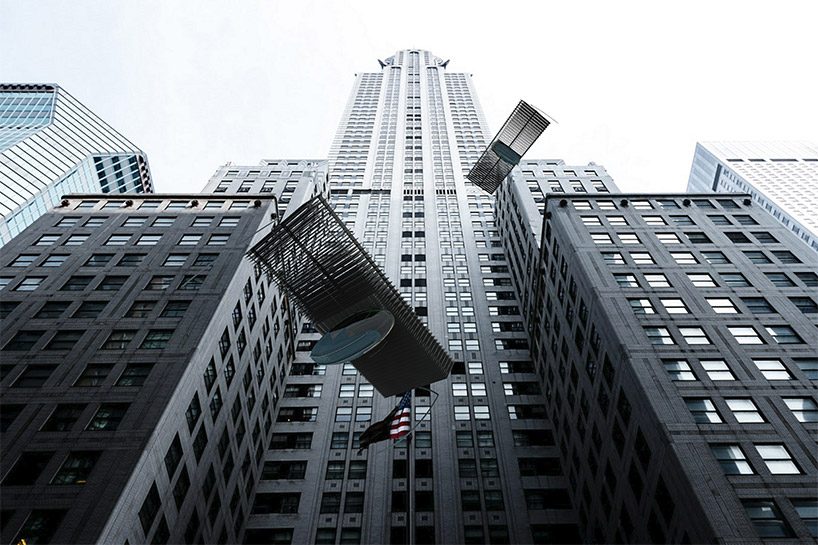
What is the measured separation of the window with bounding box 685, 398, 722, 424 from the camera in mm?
31034

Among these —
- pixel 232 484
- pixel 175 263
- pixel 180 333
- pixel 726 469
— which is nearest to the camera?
pixel 726 469

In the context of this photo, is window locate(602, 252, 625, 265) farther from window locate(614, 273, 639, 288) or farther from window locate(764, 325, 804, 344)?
window locate(764, 325, 804, 344)

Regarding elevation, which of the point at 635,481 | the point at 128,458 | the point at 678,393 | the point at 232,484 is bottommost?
the point at 232,484

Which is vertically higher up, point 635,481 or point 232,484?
point 635,481

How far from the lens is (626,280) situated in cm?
4262

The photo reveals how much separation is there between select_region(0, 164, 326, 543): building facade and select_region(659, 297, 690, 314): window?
31.0 m

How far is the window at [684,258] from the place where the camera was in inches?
1750

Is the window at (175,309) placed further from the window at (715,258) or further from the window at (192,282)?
the window at (715,258)

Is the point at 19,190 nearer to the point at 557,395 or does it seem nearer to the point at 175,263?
the point at 175,263

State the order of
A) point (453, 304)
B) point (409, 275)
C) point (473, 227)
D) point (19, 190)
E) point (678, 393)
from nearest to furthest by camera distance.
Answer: point (678, 393) → point (453, 304) → point (409, 275) → point (473, 227) → point (19, 190)

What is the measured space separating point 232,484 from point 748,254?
43018mm

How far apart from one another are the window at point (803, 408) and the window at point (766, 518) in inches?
261

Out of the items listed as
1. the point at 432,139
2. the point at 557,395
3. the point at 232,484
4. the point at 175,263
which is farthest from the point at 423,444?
the point at 432,139

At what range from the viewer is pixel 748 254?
45438mm
